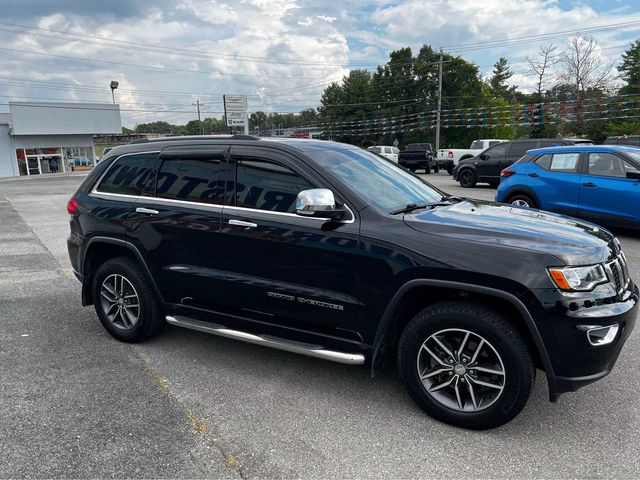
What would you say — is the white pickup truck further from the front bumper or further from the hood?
the front bumper

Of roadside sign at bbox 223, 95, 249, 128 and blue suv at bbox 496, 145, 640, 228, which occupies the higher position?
roadside sign at bbox 223, 95, 249, 128

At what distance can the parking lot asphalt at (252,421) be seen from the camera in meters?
2.67

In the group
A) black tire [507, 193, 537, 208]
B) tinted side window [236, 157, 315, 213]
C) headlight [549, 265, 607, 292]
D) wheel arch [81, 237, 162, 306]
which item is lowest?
black tire [507, 193, 537, 208]

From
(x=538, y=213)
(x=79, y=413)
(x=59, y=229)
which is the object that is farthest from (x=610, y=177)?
(x=59, y=229)

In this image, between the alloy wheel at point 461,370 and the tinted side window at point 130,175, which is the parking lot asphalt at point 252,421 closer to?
the alloy wheel at point 461,370

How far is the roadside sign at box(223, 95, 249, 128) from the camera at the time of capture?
108 ft

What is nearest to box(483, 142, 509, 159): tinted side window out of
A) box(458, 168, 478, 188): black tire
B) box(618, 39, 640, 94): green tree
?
box(458, 168, 478, 188): black tire

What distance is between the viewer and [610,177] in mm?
8312

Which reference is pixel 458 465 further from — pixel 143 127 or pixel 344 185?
pixel 143 127

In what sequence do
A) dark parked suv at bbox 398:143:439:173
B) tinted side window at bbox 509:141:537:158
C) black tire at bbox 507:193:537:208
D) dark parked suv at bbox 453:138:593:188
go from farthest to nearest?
dark parked suv at bbox 398:143:439:173 → tinted side window at bbox 509:141:537:158 → dark parked suv at bbox 453:138:593:188 → black tire at bbox 507:193:537:208

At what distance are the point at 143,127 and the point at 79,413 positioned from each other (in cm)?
11436

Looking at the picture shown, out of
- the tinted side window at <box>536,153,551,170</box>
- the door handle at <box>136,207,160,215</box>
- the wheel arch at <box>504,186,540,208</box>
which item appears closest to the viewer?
the door handle at <box>136,207,160,215</box>

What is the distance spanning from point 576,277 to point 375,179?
1606mm

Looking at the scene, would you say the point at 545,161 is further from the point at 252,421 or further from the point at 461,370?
the point at 252,421
